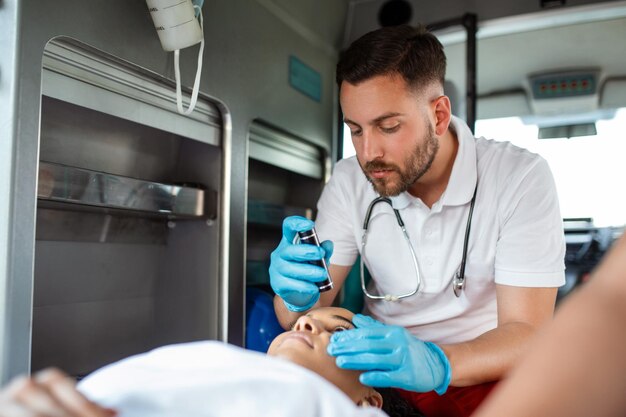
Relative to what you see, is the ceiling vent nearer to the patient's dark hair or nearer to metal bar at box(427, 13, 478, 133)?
metal bar at box(427, 13, 478, 133)

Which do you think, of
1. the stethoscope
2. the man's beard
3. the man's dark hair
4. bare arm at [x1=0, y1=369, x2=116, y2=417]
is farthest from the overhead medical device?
bare arm at [x1=0, y1=369, x2=116, y2=417]

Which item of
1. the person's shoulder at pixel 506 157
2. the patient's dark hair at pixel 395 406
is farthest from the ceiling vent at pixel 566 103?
the patient's dark hair at pixel 395 406

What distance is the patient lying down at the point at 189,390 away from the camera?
64cm

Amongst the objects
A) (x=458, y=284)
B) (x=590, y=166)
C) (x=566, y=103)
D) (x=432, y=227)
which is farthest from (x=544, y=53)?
(x=458, y=284)

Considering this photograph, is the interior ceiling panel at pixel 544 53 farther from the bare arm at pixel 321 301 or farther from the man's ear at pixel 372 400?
the man's ear at pixel 372 400

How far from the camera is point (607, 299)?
1.63ft

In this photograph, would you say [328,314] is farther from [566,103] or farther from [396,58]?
[566,103]

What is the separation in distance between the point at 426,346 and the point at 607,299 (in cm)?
79

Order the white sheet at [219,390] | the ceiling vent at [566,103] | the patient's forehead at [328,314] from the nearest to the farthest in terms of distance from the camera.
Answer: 1. the white sheet at [219,390]
2. the patient's forehead at [328,314]
3. the ceiling vent at [566,103]

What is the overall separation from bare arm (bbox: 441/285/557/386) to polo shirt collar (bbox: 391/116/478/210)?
31 cm

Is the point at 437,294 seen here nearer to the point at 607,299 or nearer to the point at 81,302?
the point at 81,302

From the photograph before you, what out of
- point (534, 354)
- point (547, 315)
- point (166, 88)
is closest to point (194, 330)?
point (166, 88)

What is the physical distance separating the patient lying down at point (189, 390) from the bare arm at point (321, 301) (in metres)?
0.88

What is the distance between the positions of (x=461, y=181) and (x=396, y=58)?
1.43ft
